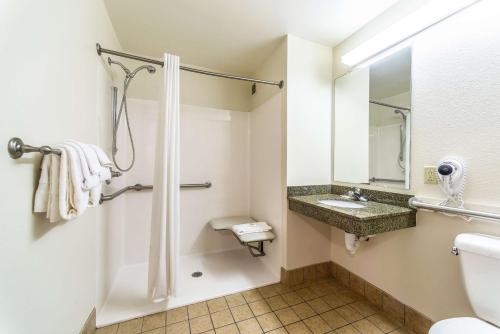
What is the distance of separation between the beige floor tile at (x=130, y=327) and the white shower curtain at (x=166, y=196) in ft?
0.55

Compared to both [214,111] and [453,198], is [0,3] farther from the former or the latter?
[453,198]

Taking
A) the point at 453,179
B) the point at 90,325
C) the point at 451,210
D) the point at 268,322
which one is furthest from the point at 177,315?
the point at 453,179

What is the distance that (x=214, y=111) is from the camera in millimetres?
2500

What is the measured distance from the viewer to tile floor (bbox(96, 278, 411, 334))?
1.32 m

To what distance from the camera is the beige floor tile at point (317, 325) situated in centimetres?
132

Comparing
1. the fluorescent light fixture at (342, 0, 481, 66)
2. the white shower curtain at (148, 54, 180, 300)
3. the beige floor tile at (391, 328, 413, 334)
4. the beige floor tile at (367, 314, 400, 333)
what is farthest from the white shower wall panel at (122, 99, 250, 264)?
the beige floor tile at (391, 328, 413, 334)

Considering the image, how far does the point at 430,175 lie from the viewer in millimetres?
1240

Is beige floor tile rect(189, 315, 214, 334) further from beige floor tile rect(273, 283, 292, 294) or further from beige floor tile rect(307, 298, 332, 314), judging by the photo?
beige floor tile rect(307, 298, 332, 314)

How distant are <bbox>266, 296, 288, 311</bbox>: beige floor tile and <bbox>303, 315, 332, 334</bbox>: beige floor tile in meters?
0.20

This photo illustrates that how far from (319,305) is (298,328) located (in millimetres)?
319

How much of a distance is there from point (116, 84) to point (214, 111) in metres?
1.03

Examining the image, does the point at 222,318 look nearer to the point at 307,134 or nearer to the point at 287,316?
the point at 287,316

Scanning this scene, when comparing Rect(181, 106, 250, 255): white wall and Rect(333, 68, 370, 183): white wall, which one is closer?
Rect(333, 68, 370, 183): white wall

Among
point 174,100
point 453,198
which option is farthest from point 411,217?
point 174,100
